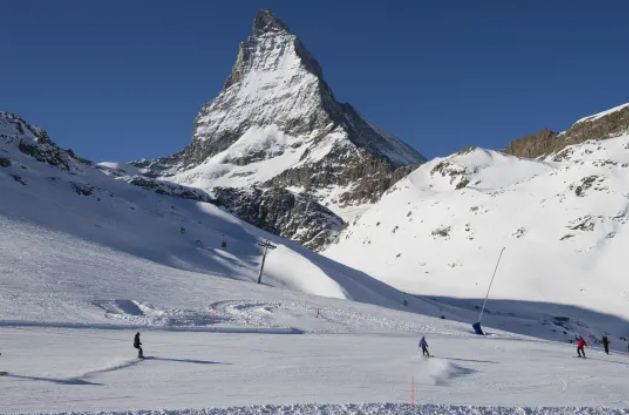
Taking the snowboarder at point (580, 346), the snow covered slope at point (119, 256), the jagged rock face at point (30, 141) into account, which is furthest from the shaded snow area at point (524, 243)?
the jagged rock face at point (30, 141)

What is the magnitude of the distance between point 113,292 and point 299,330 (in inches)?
573

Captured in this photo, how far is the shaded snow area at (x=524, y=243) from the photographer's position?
94250 mm

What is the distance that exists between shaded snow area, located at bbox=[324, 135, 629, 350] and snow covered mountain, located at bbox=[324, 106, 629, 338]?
239 mm

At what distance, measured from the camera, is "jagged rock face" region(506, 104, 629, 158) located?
158 meters

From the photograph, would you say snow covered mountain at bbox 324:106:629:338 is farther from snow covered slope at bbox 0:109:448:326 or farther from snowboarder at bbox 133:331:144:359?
snowboarder at bbox 133:331:144:359

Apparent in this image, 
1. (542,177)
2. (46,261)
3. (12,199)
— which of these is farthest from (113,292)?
(542,177)

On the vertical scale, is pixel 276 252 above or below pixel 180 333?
above

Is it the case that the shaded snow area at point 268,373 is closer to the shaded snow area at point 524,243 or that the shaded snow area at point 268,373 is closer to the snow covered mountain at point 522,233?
the shaded snow area at point 524,243

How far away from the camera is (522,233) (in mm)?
122812

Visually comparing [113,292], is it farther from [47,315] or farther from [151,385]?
[151,385]

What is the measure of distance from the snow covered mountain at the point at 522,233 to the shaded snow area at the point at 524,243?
0.78 ft

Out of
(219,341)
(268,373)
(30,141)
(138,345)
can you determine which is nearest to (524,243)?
(30,141)

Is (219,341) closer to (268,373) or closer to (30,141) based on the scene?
(268,373)

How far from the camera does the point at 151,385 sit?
21297 mm
